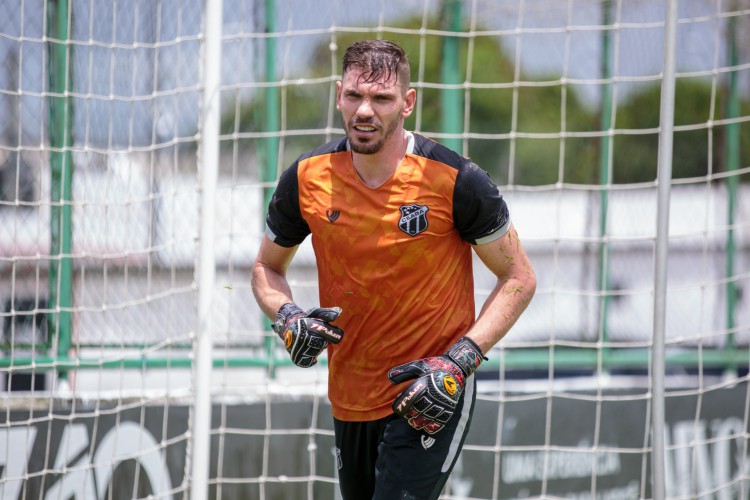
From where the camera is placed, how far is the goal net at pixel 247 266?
4.52 meters

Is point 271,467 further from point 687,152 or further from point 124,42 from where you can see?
point 687,152

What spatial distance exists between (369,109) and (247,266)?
310 cm

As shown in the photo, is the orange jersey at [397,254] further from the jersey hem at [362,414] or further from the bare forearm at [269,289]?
the bare forearm at [269,289]

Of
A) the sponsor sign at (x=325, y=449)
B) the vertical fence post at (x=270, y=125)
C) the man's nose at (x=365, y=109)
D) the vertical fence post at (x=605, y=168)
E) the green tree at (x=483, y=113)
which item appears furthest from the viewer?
the vertical fence post at (x=605, y=168)

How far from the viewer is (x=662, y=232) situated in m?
3.72

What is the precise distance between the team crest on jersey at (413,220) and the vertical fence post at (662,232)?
1286mm

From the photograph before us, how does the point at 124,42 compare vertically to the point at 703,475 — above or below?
above

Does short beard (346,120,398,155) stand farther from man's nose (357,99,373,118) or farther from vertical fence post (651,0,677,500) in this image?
vertical fence post (651,0,677,500)

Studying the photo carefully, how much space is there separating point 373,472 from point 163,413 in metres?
2.00

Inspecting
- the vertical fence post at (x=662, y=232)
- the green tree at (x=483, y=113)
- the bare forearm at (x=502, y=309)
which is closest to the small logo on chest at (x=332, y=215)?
the bare forearm at (x=502, y=309)

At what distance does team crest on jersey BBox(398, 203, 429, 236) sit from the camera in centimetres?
294

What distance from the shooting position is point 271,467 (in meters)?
4.93

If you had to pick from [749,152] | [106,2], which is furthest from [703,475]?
[106,2]

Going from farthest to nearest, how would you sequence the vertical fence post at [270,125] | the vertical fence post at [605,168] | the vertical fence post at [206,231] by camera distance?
the vertical fence post at [605,168] → the vertical fence post at [270,125] → the vertical fence post at [206,231]
